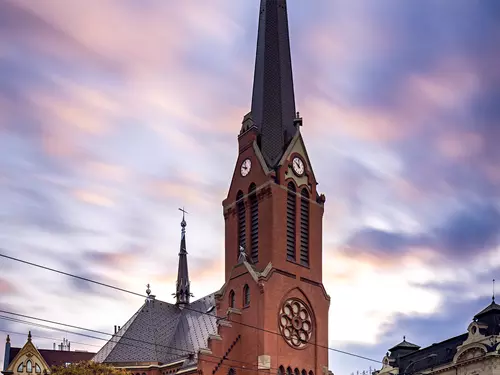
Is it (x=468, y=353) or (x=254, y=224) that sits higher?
(x=254, y=224)

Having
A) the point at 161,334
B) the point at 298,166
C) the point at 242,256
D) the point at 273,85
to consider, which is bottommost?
the point at 161,334

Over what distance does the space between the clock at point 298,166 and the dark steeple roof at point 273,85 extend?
1436mm

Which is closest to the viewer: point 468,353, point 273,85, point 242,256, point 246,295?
point 246,295

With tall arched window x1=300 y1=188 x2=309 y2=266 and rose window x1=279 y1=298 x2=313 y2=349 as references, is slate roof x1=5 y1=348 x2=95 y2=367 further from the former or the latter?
tall arched window x1=300 y1=188 x2=309 y2=266

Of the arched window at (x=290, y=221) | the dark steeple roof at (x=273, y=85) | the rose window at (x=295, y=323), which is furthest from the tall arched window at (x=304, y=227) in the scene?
the dark steeple roof at (x=273, y=85)

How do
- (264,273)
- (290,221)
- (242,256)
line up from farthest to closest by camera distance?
(290,221), (242,256), (264,273)

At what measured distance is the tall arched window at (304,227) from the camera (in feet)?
213

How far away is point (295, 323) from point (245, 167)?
593 inches

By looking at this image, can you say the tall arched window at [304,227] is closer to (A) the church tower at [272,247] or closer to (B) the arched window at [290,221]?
(A) the church tower at [272,247]

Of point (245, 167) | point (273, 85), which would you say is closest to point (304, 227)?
point (245, 167)

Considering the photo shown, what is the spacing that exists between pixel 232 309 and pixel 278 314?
4028mm

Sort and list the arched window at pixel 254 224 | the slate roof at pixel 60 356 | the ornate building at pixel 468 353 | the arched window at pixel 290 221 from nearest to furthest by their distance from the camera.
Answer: the arched window at pixel 290 221 < the arched window at pixel 254 224 < the ornate building at pixel 468 353 < the slate roof at pixel 60 356

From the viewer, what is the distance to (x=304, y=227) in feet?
215

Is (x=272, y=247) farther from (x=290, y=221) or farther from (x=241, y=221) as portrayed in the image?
(x=241, y=221)
